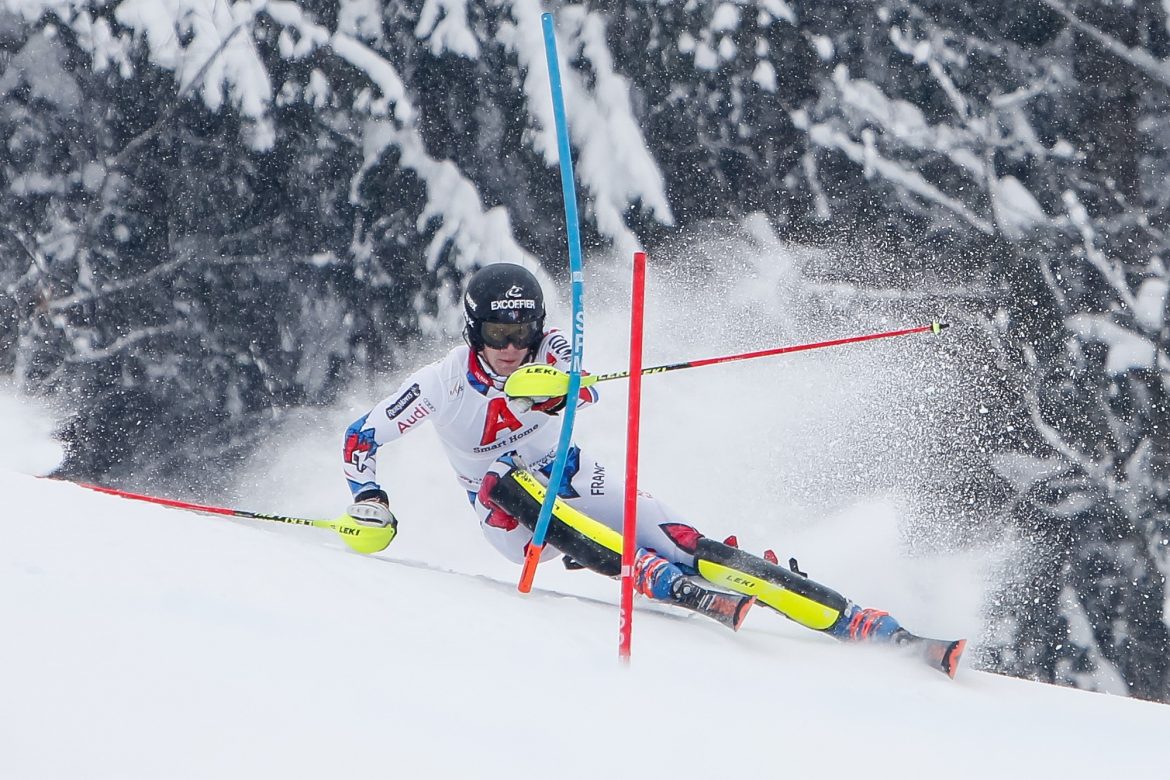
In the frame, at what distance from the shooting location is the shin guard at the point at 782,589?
12.3 ft

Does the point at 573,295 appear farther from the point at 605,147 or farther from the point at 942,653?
the point at 605,147

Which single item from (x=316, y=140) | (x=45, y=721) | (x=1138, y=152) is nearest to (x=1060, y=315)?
(x=1138, y=152)

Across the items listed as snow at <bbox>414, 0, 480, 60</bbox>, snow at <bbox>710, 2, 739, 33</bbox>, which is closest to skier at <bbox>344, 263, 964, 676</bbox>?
snow at <bbox>414, 0, 480, 60</bbox>

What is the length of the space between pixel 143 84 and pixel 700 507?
227 inches

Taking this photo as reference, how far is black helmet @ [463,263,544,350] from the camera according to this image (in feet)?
13.0

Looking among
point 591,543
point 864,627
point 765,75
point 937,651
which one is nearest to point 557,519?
point 591,543

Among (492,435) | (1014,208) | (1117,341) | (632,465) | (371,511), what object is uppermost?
(1014,208)

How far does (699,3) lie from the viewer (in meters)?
9.82

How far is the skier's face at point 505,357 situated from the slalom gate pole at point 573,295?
0.57 meters

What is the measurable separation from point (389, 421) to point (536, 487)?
0.64 meters

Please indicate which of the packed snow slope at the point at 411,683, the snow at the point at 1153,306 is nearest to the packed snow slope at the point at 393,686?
the packed snow slope at the point at 411,683

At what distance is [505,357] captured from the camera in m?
4.05

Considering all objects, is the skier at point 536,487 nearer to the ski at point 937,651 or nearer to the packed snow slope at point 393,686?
the ski at point 937,651

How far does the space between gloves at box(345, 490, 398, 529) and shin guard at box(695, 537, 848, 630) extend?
120 centimetres
